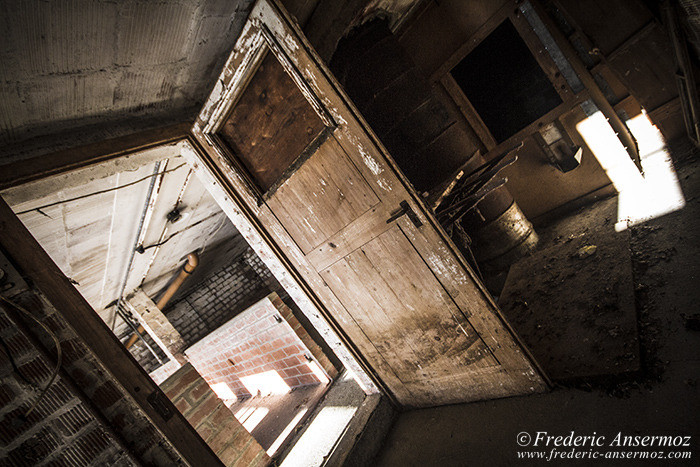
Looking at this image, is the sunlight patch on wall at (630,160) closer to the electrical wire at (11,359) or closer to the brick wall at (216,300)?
the electrical wire at (11,359)

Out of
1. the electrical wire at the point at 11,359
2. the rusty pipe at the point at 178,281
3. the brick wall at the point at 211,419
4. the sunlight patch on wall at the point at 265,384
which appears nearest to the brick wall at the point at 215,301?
the rusty pipe at the point at 178,281

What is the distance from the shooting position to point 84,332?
134 cm

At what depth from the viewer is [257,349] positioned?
491cm

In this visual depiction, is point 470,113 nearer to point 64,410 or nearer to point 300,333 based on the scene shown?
point 300,333

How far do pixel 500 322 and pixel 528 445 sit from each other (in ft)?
2.01

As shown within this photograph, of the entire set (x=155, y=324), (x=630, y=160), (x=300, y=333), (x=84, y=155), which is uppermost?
(x=84, y=155)

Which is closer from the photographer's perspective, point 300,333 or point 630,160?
point 630,160

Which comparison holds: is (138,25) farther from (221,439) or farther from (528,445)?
(221,439)

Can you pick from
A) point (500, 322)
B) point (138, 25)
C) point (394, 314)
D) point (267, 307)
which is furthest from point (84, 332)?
point (267, 307)

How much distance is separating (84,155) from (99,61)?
1.66ft

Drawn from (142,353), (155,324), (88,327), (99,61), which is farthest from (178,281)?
(99,61)

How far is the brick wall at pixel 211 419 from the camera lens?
2578 mm

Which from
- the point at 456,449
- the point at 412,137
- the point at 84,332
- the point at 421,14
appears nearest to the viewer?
the point at 84,332

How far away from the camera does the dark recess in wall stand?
11.2 feet
